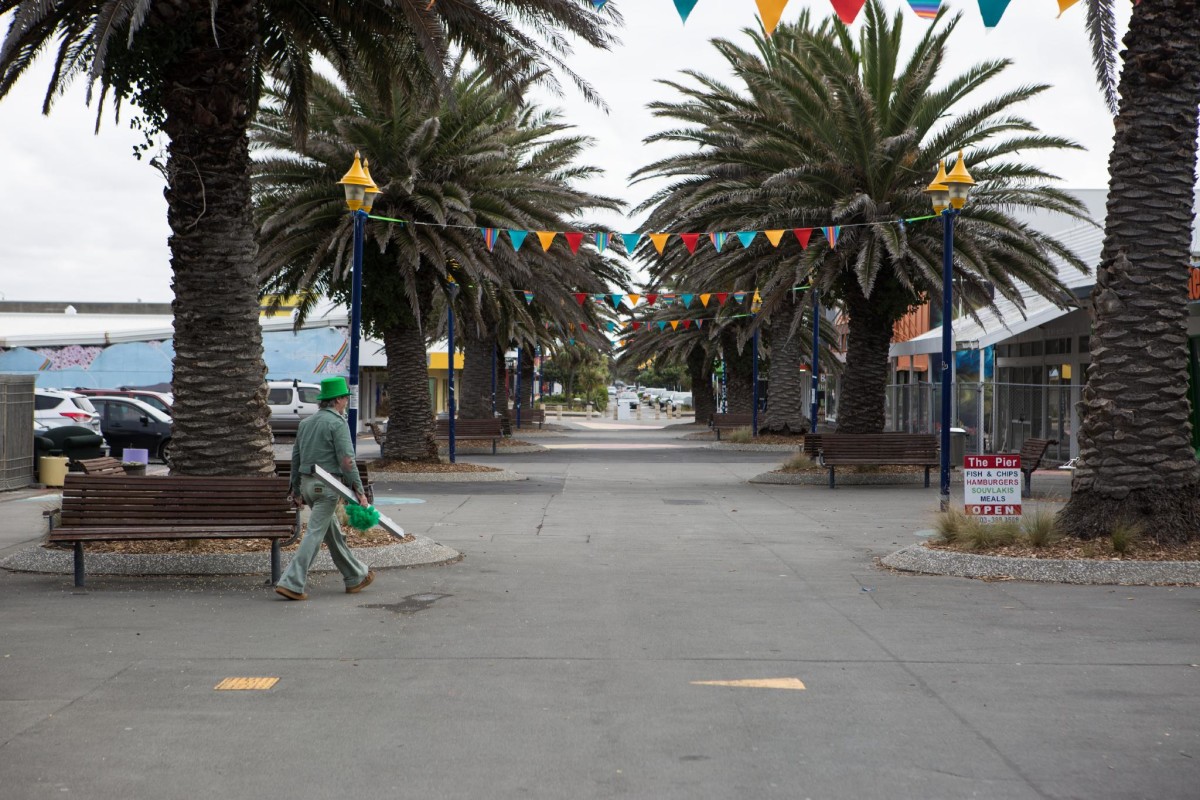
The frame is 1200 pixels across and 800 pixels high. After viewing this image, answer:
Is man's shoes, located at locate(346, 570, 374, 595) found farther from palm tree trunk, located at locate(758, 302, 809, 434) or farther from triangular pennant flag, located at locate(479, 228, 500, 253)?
palm tree trunk, located at locate(758, 302, 809, 434)

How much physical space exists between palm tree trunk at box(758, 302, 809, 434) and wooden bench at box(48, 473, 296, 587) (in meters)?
26.3

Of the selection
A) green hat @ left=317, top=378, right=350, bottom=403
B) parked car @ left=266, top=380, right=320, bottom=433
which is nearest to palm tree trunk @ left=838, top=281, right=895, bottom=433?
green hat @ left=317, top=378, right=350, bottom=403

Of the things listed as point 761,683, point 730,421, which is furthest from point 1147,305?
point 730,421

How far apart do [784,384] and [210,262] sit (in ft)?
86.9

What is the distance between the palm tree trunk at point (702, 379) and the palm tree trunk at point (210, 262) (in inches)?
1621

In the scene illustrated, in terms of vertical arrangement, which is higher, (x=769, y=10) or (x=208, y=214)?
(x=769, y=10)

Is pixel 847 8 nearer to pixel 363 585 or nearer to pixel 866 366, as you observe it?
pixel 363 585

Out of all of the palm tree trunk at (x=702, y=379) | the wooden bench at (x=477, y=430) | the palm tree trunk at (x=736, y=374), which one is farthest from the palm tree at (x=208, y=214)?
the palm tree trunk at (x=702, y=379)

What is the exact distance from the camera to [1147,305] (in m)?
11.7

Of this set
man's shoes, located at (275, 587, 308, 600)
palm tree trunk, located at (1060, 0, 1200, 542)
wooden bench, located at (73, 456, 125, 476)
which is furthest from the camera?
wooden bench, located at (73, 456, 125, 476)

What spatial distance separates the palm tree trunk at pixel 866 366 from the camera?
2411 centimetres

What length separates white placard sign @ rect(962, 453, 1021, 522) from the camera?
490 inches

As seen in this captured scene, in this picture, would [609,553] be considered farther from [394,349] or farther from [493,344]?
[493,344]

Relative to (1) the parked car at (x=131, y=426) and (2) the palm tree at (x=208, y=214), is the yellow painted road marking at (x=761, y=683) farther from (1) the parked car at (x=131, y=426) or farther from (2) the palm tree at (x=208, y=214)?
(1) the parked car at (x=131, y=426)
